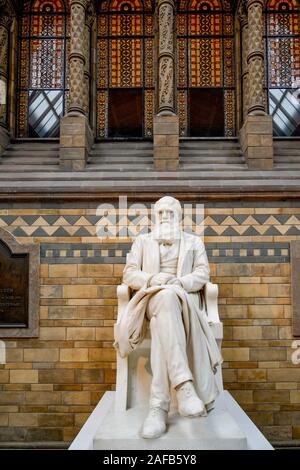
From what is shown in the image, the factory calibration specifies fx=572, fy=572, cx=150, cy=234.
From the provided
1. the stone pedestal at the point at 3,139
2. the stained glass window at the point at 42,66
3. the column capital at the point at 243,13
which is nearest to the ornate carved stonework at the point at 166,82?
the column capital at the point at 243,13

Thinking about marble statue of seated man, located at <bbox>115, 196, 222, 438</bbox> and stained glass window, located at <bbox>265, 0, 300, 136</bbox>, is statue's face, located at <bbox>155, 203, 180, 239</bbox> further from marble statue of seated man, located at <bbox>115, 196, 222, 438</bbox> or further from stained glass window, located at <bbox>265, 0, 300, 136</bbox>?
stained glass window, located at <bbox>265, 0, 300, 136</bbox>

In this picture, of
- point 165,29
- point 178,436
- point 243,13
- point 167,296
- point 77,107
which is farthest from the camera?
point 243,13

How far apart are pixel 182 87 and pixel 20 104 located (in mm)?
2389

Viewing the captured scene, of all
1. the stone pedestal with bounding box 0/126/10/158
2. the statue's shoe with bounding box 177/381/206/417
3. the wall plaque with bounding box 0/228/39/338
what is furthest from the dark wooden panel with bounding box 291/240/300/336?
the stone pedestal with bounding box 0/126/10/158

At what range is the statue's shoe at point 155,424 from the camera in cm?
392

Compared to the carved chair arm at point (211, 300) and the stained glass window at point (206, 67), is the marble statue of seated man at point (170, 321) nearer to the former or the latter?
the carved chair arm at point (211, 300)

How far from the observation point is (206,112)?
8.31 meters

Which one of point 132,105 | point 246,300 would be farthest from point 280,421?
point 132,105

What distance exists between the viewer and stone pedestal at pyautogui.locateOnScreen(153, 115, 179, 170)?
24.0 feet

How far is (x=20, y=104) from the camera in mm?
8375

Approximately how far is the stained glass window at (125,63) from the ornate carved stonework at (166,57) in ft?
2.27

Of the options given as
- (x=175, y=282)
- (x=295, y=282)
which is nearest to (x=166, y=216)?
(x=175, y=282)

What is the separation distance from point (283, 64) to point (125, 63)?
233cm

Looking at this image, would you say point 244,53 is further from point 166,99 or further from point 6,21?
point 6,21
